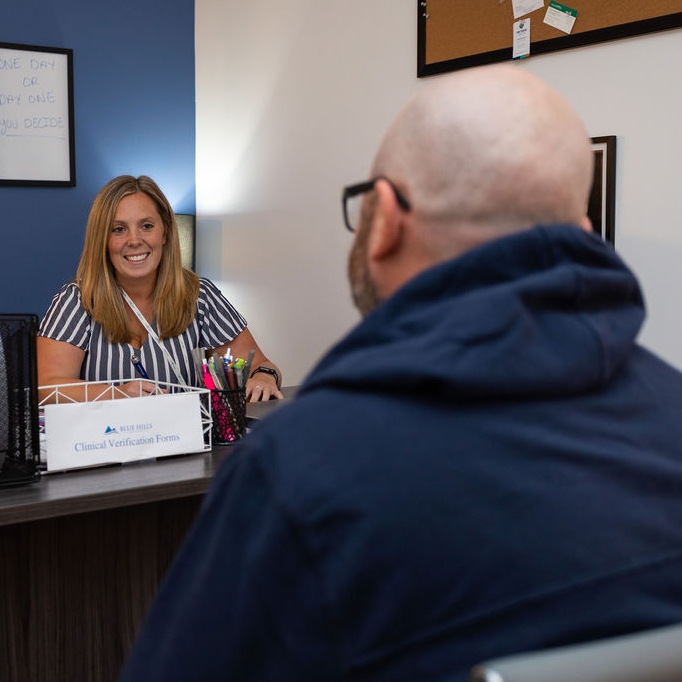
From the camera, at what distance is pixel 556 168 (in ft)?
2.60

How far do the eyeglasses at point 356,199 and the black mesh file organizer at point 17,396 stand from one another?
844 millimetres

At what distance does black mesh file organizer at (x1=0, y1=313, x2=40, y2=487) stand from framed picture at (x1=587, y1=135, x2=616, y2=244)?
4.84ft

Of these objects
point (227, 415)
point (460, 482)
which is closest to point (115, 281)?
point (227, 415)

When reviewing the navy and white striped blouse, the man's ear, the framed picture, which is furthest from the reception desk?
the framed picture

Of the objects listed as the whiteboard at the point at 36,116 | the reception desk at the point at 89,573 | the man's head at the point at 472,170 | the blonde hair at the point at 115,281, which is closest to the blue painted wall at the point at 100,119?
the whiteboard at the point at 36,116

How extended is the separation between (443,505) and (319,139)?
115 inches

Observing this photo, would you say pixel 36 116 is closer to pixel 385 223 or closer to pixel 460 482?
pixel 385 223

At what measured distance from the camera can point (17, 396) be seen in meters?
1.57

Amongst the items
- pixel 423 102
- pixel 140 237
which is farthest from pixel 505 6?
pixel 423 102

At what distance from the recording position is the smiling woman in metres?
2.65

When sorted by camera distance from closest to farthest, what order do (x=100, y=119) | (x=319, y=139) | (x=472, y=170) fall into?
1. (x=472, y=170)
2. (x=319, y=139)
3. (x=100, y=119)

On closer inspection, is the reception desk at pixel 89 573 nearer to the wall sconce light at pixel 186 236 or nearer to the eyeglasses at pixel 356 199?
the eyeglasses at pixel 356 199

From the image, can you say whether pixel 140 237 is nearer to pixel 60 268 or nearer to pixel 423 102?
pixel 60 268

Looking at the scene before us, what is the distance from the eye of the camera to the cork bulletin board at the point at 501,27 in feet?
7.61
